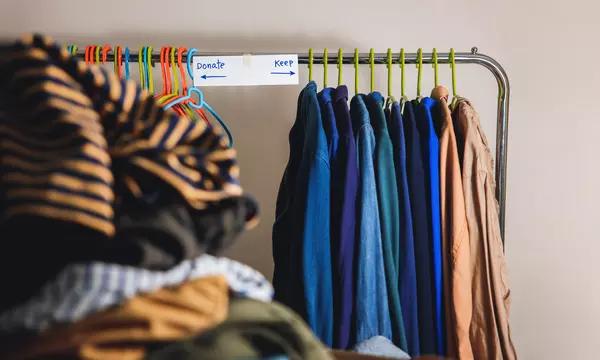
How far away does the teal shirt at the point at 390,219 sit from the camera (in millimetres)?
843

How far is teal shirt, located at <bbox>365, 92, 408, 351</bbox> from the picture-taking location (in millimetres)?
843

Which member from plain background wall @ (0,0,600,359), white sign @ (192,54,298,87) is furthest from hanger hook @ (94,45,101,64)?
plain background wall @ (0,0,600,359)

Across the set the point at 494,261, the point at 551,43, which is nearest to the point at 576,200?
the point at 551,43

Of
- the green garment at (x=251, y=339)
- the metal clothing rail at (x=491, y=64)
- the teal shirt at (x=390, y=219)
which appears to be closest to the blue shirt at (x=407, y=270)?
the teal shirt at (x=390, y=219)

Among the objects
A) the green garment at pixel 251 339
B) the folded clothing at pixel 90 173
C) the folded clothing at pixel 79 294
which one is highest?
the folded clothing at pixel 90 173

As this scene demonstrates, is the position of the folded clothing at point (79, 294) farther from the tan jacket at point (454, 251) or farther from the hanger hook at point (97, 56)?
the hanger hook at point (97, 56)

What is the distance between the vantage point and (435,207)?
0.88m

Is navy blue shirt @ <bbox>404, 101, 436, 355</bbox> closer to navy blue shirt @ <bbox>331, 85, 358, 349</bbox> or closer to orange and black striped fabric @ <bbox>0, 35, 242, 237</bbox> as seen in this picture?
navy blue shirt @ <bbox>331, 85, 358, 349</bbox>

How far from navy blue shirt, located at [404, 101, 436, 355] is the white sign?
270 millimetres

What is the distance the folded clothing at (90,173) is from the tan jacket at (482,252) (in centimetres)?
57

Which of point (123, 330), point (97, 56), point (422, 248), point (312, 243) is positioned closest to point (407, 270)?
point (422, 248)

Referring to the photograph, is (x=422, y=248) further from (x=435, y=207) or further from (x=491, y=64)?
(x=491, y=64)

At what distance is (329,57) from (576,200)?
72cm

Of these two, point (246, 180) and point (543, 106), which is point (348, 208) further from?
point (543, 106)
